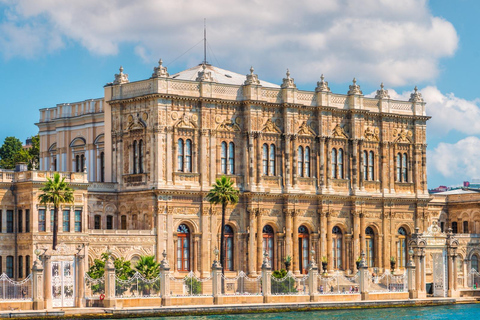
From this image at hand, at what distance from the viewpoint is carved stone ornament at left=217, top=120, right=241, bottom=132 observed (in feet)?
241

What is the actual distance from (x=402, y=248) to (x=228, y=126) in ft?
57.2

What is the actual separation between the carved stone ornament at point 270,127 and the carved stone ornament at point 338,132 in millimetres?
4895

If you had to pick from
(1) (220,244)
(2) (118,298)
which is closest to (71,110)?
(1) (220,244)

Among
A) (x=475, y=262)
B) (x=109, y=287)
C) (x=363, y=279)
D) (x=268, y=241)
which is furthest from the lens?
(x=475, y=262)

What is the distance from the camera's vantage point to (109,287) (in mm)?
57188

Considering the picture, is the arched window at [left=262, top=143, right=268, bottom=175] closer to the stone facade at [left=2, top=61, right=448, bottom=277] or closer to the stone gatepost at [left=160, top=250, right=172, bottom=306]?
the stone facade at [left=2, top=61, right=448, bottom=277]

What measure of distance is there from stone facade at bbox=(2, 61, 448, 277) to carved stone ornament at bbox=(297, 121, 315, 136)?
65 millimetres

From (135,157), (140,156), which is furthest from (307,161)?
(135,157)

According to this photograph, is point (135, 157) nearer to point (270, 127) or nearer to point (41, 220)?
point (270, 127)

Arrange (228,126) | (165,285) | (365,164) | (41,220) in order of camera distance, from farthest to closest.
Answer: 1. (365,164)
2. (228,126)
3. (41,220)
4. (165,285)

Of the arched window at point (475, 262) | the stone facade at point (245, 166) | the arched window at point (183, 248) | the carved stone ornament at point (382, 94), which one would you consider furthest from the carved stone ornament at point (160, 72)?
the arched window at point (475, 262)

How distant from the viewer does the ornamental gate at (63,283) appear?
56.4 metres

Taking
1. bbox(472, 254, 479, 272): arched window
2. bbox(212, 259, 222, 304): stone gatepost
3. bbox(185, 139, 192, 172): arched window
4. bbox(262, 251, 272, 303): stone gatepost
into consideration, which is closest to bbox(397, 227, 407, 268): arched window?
bbox(472, 254, 479, 272): arched window

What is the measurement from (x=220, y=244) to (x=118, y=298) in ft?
51.0
